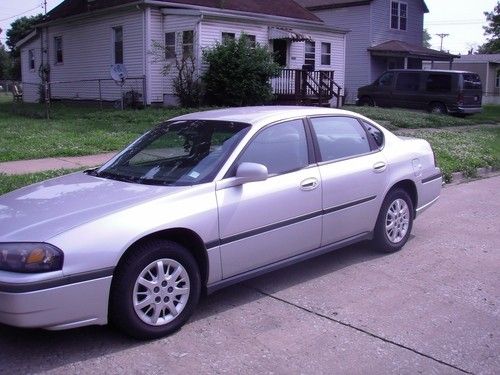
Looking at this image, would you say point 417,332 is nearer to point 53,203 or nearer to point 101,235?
point 101,235

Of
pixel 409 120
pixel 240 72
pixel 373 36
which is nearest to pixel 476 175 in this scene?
pixel 409 120

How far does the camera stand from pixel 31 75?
31.0 metres

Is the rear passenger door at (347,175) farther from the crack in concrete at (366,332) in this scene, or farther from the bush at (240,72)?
the bush at (240,72)

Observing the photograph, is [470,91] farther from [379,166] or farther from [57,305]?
[57,305]

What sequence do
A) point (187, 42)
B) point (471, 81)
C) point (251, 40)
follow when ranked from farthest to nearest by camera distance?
point (471, 81) → point (251, 40) → point (187, 42)

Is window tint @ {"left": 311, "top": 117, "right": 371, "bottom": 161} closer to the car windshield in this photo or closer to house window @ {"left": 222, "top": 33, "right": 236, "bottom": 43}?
the car windshield

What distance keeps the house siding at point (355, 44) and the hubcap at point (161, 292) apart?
28.1m

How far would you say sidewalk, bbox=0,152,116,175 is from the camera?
9578 millimetres

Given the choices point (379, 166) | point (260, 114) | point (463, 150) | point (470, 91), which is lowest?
point (463, 150)

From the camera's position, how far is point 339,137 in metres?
5.75

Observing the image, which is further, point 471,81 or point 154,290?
point 471,81

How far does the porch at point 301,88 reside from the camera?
23281mm

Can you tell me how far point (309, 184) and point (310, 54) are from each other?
21707mm

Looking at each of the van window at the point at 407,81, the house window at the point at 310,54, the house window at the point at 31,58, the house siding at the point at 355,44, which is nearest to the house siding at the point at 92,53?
the house window at the point at 31,58
